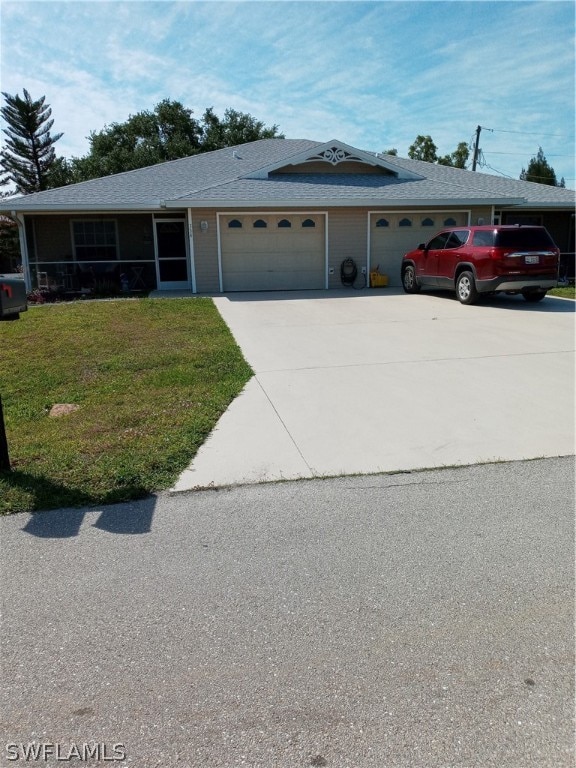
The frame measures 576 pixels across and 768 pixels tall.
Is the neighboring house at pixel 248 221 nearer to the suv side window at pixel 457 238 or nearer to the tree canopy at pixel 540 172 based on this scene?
the suv side window at pixel 457 238

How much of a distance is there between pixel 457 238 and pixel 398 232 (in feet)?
14.8

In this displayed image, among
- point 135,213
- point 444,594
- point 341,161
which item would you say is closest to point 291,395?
point 444,594

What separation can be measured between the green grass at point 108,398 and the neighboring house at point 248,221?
18.0ft

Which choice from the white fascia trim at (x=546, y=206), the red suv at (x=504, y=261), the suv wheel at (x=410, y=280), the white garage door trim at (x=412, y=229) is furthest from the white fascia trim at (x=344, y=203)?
the red suv at (x=504, y=261)

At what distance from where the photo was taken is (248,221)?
17.5m

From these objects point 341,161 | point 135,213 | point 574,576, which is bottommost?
point 574,576

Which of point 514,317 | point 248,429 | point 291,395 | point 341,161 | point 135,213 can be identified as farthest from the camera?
point 341,161

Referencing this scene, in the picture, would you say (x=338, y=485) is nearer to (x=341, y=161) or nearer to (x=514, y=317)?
(x=514, y=317)

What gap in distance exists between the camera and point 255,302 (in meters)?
15.3

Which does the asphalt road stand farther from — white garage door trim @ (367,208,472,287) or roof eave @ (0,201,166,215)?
white garage door trim @ (367,208,472,287)

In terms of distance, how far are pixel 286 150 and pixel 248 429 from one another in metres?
20.4

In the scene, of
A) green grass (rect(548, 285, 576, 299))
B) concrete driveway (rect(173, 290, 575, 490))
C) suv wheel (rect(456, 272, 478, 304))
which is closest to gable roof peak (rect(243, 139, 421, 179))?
green grass (rect(548, 285, 576, 299))

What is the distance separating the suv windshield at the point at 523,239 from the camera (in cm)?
1284

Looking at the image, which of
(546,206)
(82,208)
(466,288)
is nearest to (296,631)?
(466,288)
